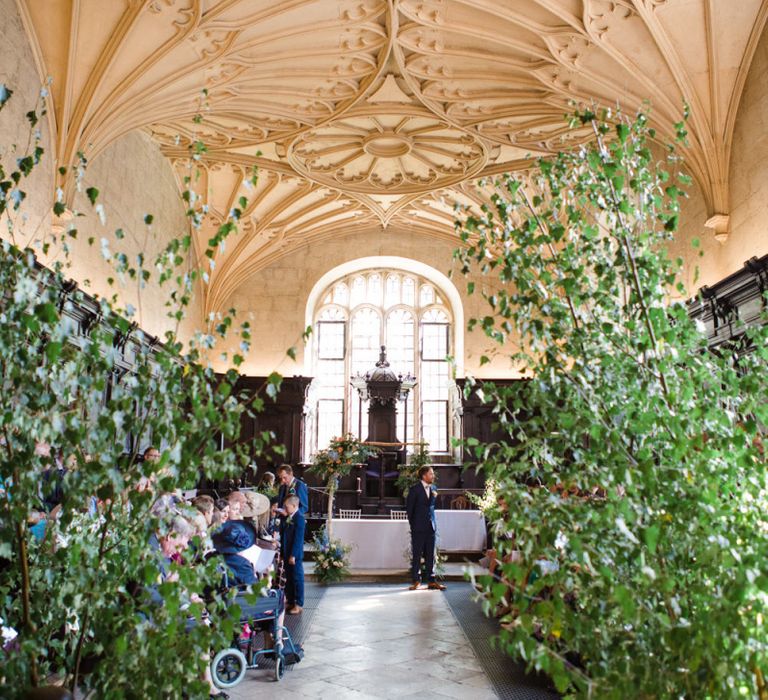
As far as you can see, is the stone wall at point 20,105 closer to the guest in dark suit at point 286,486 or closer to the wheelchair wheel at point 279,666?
the guest in dark suit at point 286,486

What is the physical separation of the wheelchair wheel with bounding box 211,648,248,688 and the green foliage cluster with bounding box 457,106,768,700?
316 cm

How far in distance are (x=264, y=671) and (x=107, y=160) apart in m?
7.36

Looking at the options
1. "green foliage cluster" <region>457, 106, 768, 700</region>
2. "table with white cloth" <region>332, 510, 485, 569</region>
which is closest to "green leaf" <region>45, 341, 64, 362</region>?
"green foliage cluster" <region>457, 106, 768, 700</region>

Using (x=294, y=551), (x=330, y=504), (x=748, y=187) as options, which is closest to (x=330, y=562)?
(x=330, y=504)

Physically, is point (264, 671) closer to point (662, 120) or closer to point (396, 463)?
point (662, 120)

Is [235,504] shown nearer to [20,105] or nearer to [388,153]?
[20,105]

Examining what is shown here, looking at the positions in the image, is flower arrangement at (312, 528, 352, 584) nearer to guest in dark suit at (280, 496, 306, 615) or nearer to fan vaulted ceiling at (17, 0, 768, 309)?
guest in dark suit at (280, 496, 306, 615)

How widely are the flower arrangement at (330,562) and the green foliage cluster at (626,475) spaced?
7.39 m

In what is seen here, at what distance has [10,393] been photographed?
66.5 inches

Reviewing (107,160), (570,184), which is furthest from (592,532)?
(107,160)

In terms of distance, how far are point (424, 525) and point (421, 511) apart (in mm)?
170

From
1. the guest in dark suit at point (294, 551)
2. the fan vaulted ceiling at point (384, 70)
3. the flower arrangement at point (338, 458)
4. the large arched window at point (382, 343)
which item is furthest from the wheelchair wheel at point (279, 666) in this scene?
the large arched window at point (382, 343)

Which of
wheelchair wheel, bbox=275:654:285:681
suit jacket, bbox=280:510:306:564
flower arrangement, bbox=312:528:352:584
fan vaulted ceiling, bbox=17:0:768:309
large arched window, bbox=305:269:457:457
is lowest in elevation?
wheelchair wheel, bbox=275:654:285:681

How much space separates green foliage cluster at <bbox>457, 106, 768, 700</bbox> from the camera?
5.23ft
